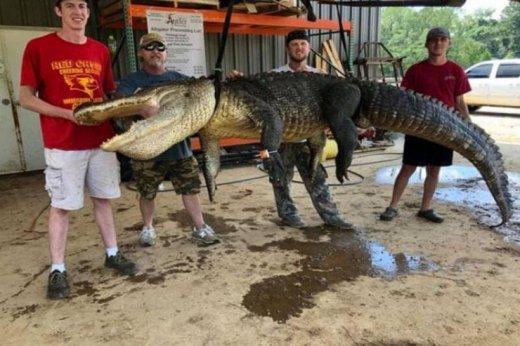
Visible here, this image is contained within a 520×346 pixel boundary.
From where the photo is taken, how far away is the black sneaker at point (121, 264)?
278 centimetres

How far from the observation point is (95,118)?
206 centimetres

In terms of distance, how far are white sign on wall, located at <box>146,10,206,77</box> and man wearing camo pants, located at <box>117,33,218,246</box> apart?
2.07 m

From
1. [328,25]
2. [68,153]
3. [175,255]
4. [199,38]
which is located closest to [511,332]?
[175,255]

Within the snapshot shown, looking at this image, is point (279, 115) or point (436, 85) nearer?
point (279, 115)

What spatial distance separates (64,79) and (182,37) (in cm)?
297

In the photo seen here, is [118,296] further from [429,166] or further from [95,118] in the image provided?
[429,166]

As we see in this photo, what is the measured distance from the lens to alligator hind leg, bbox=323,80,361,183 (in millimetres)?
2545

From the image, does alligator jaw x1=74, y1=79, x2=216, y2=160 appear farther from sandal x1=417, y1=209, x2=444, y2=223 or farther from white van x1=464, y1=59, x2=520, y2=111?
white van x1=464, y1=59, x2=520, y2=111

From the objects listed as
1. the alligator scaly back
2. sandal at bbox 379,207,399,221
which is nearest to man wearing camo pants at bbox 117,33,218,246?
the alligator scaly back

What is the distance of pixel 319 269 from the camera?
2828 millimetres

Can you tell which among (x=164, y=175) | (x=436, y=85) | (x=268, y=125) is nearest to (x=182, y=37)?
(x=164, y=175)

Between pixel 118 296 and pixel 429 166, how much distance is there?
8.92 ft

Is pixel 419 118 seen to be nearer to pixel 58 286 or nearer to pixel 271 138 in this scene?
pixel 271 138

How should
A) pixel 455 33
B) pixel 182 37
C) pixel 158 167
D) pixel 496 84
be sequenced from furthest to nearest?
pixel 455 33
pixel 496 84
pixel 182 37
pixel 158 167
